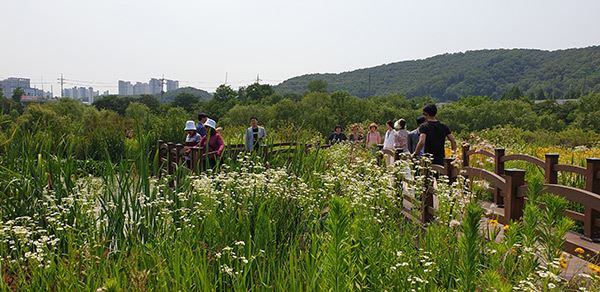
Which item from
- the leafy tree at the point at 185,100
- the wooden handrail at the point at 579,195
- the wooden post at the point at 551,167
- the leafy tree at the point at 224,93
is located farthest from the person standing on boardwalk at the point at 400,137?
the leafy tree at the point at 185,100

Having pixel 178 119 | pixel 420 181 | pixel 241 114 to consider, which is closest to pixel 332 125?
pixel 241 114

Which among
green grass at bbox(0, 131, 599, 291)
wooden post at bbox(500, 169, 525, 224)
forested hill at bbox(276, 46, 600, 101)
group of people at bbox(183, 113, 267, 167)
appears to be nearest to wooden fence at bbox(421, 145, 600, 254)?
wooden post at bbox(500, 169, 525, 224)

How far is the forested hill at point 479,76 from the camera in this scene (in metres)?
118

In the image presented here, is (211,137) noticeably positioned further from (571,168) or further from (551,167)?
(571,168)

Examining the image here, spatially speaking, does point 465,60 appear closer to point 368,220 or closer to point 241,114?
point 241,114

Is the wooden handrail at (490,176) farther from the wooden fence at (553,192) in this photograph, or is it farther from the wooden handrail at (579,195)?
the wooden handrail at (579,195)

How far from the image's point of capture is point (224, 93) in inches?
3391

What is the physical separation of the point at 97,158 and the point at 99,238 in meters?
12.1

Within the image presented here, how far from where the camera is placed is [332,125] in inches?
1850

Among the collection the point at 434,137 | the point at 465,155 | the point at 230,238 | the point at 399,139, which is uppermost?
the point at 434,137

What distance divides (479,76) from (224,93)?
228 ft

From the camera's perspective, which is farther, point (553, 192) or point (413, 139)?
point (413, 139)

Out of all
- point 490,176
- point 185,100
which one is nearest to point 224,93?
point 185,100

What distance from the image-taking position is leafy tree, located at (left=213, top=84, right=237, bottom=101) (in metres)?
85.5
